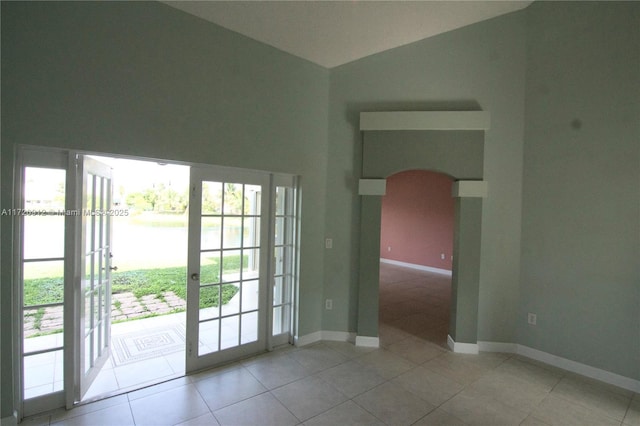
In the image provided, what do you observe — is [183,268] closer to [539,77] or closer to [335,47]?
[335,47]

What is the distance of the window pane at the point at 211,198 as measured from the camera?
3.01 metres

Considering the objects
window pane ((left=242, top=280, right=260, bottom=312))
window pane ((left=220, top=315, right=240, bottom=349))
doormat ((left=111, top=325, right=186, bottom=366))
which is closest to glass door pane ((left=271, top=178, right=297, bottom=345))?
window pane ((left=242, top=280, right=260, bottom=312))

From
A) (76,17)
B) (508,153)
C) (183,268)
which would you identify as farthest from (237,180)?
(183,268)

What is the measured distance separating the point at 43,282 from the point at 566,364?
5.13 m

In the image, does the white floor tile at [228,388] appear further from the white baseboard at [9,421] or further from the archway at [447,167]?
the archway at [447,167]

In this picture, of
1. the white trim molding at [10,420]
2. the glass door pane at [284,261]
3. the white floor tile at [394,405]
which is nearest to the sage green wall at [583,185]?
the white floor tile at [394,405]

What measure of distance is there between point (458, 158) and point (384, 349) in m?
2.50

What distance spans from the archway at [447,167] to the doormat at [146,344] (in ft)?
7.54

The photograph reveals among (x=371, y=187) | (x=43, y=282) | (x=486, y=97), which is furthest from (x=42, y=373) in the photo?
(x=486, y=97)

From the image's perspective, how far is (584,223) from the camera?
10.4ft

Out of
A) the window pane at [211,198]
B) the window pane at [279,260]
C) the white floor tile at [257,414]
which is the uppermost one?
the window pane at [211,198]

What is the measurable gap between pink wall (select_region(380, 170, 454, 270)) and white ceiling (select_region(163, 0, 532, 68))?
5.35 meters

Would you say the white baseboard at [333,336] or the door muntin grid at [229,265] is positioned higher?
the door muntin grid at [229,265]

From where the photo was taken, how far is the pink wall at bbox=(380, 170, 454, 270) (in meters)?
8.22
